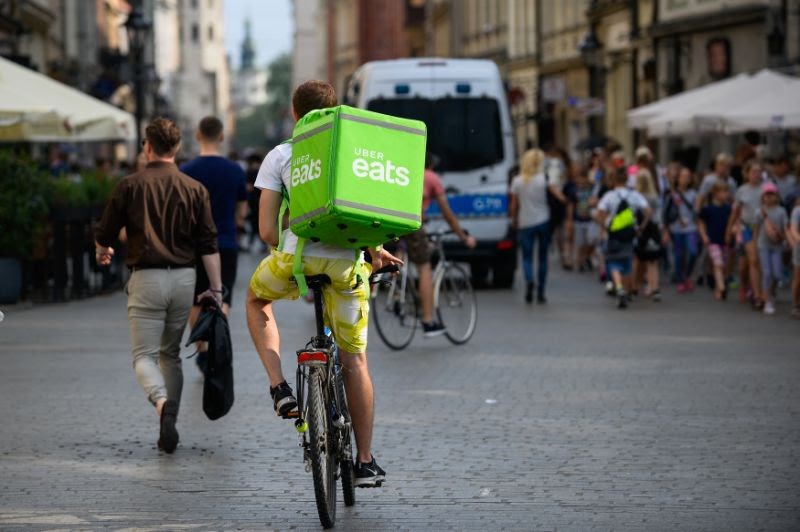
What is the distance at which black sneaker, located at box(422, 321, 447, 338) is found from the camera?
49.6 ft

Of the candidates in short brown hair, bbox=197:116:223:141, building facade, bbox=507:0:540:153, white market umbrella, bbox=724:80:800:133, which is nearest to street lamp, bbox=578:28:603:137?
building facade, bbox=507:0:540:153

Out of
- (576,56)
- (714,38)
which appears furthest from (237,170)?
(576,56)

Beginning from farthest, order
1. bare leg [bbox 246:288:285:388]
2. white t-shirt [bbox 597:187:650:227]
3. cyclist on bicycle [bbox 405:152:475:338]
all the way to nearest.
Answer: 1. white t-shirt [bbox 597:187:650:227]
2. cyclist on bicycle [bbox 405:152:475:338]
3. bare leg [bbox 246:288:285:388]

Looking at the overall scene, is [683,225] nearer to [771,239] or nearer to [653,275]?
[653,275]

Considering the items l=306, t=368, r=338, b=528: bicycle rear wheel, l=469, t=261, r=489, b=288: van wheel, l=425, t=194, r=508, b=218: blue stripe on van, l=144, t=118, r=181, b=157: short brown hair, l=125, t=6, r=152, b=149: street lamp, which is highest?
l=125, t=6, r=152, b=149: street lamp

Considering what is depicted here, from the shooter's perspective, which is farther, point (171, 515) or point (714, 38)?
point (714, 38)

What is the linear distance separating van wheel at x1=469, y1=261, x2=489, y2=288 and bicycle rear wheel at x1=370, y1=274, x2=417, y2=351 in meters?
8.87

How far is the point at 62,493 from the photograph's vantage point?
7.98m

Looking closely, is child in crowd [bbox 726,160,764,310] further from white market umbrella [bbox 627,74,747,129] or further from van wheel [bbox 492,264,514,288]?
white market umbrella [bbox 627,74,747,129]

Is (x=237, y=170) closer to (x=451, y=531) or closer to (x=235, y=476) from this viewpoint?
(x=235, y=476)

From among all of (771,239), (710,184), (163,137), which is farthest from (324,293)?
(710,184)

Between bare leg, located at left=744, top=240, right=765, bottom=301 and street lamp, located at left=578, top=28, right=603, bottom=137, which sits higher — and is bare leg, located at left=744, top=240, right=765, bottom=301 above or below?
below

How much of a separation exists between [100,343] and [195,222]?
20.8 ft

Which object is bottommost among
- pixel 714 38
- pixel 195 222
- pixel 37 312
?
Answer: pixel 37 312
